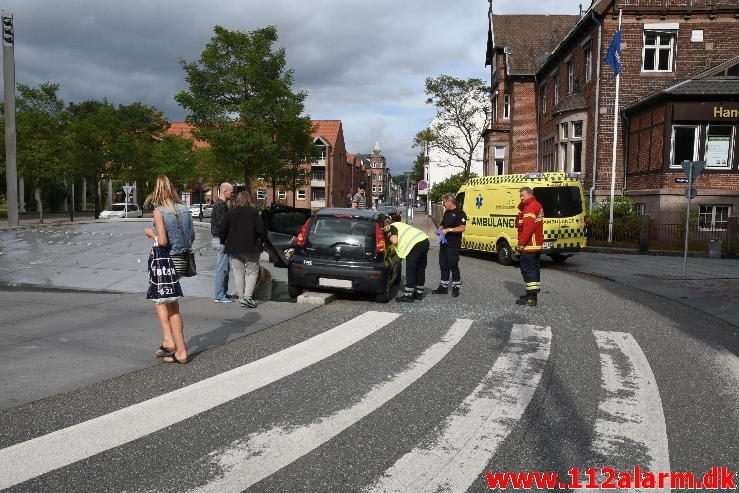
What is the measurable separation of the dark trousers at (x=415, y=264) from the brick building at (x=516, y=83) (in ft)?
99.1

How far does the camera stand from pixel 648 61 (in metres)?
25.8

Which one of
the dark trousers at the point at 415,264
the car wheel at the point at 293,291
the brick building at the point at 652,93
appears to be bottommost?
the car wheel at the point at 293,291

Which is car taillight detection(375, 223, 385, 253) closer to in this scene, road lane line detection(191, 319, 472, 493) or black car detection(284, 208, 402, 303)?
black car detection(284, 208, 402, 303)

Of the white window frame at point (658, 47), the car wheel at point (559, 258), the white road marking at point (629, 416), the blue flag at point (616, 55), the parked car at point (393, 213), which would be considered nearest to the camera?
the white road marking at point (629, 416)

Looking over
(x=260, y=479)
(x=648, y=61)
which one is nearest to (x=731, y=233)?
(x=648, y=61)

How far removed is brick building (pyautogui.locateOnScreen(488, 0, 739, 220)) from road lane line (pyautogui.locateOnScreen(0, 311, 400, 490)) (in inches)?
836

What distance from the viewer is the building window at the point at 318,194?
77.7 meters

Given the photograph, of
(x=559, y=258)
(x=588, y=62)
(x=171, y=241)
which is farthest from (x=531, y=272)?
(x=588, y=62)

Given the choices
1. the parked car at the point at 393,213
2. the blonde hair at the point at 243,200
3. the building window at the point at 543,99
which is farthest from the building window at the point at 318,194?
the blonde hair at the point at 243,200

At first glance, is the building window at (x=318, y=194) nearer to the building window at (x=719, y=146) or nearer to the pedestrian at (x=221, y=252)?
the building window at (x=719, y=146)

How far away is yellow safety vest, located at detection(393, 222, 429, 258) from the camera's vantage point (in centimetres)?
934

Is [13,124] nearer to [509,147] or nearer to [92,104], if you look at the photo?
[509,147]

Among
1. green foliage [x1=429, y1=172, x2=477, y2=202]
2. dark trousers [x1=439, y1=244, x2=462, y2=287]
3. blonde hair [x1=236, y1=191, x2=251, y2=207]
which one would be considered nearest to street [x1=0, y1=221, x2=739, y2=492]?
dark trousers [x1=439, y1=244, x2=462, y2=287]

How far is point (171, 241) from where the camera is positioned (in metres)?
5.50
